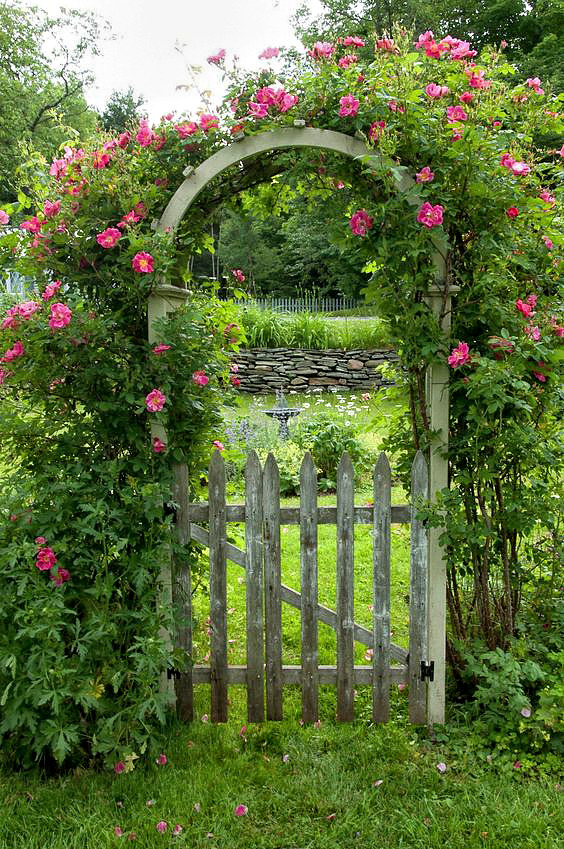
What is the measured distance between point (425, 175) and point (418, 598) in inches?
68.1

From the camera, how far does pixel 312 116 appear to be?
260cm

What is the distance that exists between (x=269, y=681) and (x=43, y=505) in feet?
4.10

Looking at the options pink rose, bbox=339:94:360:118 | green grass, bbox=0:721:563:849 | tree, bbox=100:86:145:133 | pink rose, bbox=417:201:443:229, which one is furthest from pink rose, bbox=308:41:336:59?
tree, bbox=100:86:145:133

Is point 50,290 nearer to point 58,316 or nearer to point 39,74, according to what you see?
point 58,316

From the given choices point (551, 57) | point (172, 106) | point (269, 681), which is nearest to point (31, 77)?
point (551, 57)

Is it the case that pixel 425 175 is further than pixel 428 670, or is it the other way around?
pixel 428 670

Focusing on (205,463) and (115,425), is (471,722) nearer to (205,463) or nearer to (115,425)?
(205,463)

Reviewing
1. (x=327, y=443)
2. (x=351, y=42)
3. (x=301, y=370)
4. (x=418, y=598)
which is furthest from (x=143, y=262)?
(x=301, y=370)

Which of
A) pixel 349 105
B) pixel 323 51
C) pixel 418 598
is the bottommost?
pixel 418 598

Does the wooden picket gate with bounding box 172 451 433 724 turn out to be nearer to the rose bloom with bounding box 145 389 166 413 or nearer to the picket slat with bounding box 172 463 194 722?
the picket slat with bounding box 172 463 194 722

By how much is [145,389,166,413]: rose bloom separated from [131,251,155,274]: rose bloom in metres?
0.47

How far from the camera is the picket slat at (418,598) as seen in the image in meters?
2.65

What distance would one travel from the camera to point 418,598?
270 cm

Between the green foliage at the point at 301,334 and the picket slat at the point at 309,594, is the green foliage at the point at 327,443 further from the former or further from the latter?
the green foliage at the point at 301,334
